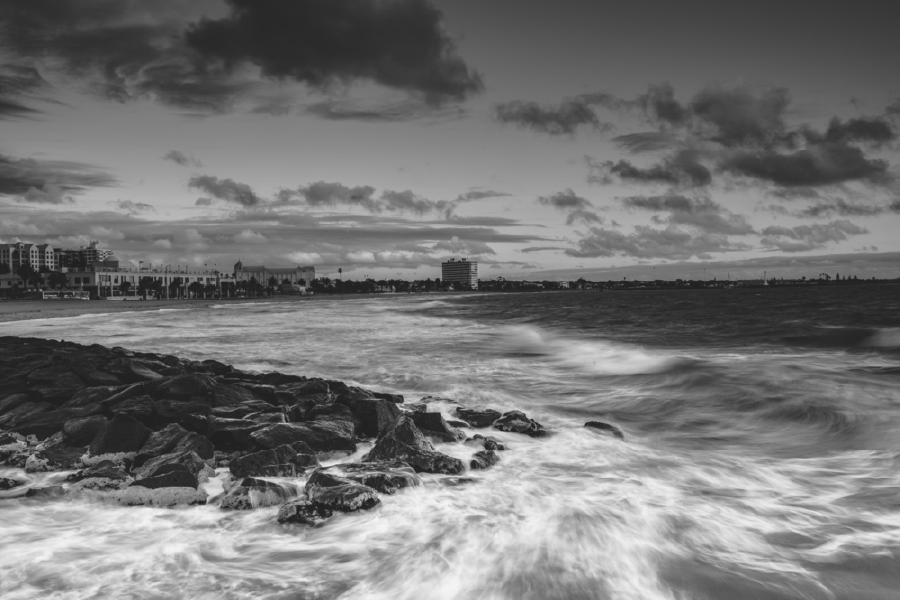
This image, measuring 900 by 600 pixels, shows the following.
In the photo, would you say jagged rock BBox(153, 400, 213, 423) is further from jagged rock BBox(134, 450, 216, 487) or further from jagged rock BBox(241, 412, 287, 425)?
jagged rock BBox(134, 450, 216, 487)

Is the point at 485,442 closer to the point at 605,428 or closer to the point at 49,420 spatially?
the point at 605,428

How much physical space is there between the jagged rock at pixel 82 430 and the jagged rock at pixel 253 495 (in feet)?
8.84

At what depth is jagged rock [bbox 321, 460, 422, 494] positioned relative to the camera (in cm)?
557

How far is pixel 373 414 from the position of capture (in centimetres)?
805

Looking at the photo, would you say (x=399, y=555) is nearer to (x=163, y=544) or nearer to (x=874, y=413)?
(x=163, y=544)

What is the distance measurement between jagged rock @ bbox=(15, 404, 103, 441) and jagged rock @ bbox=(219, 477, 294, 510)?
370cm

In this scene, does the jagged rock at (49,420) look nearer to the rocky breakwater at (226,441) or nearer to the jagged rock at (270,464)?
the rocky breakwater at (226,441)

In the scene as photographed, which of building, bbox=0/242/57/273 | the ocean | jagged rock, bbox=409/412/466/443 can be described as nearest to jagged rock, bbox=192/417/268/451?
the ocean

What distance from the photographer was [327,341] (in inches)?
894

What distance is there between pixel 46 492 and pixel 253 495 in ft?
6.58

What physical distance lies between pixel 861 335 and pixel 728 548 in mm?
24873

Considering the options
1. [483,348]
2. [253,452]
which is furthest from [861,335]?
[253,452]

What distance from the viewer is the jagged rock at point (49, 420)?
7344 mm

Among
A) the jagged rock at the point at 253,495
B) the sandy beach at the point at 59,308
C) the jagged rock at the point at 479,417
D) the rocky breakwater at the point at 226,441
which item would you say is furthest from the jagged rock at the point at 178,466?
the sandy beach at the point at 59,308
